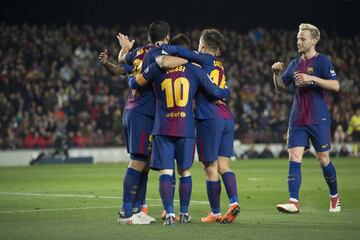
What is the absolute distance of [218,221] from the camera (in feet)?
33.6

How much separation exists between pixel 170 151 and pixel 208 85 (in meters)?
0.93

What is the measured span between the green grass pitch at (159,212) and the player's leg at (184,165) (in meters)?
0.26

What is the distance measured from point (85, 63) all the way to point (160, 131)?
991 inches

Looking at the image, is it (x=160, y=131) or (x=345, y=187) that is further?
(x=345, y=187)

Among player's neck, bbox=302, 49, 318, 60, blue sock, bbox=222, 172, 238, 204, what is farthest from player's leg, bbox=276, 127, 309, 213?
blue sock, bbox=222, 172, 238, 204

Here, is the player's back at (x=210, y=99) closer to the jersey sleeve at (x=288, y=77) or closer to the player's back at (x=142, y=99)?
the player's back at (x=142, y=99)

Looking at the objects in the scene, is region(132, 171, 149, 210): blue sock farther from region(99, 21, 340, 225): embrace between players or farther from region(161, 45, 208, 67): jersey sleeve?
region(161, 45, 208, 67): jersey sleeve

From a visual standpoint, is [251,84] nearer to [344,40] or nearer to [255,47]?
[255,47]

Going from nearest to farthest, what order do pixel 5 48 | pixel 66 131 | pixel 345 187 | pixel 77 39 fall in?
pixel 345 187, pixel 66 131, pixel 5 48, pixel 77 39

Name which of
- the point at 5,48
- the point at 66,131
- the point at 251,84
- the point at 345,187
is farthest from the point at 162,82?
the point at 251,84

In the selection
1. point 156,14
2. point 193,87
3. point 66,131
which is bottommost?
point 66,131

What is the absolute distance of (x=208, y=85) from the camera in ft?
33.0

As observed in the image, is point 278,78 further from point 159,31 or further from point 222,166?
point 159,31

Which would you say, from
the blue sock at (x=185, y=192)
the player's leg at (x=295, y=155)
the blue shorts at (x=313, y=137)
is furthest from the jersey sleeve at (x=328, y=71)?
the blue sock at (x=185, y=192)
